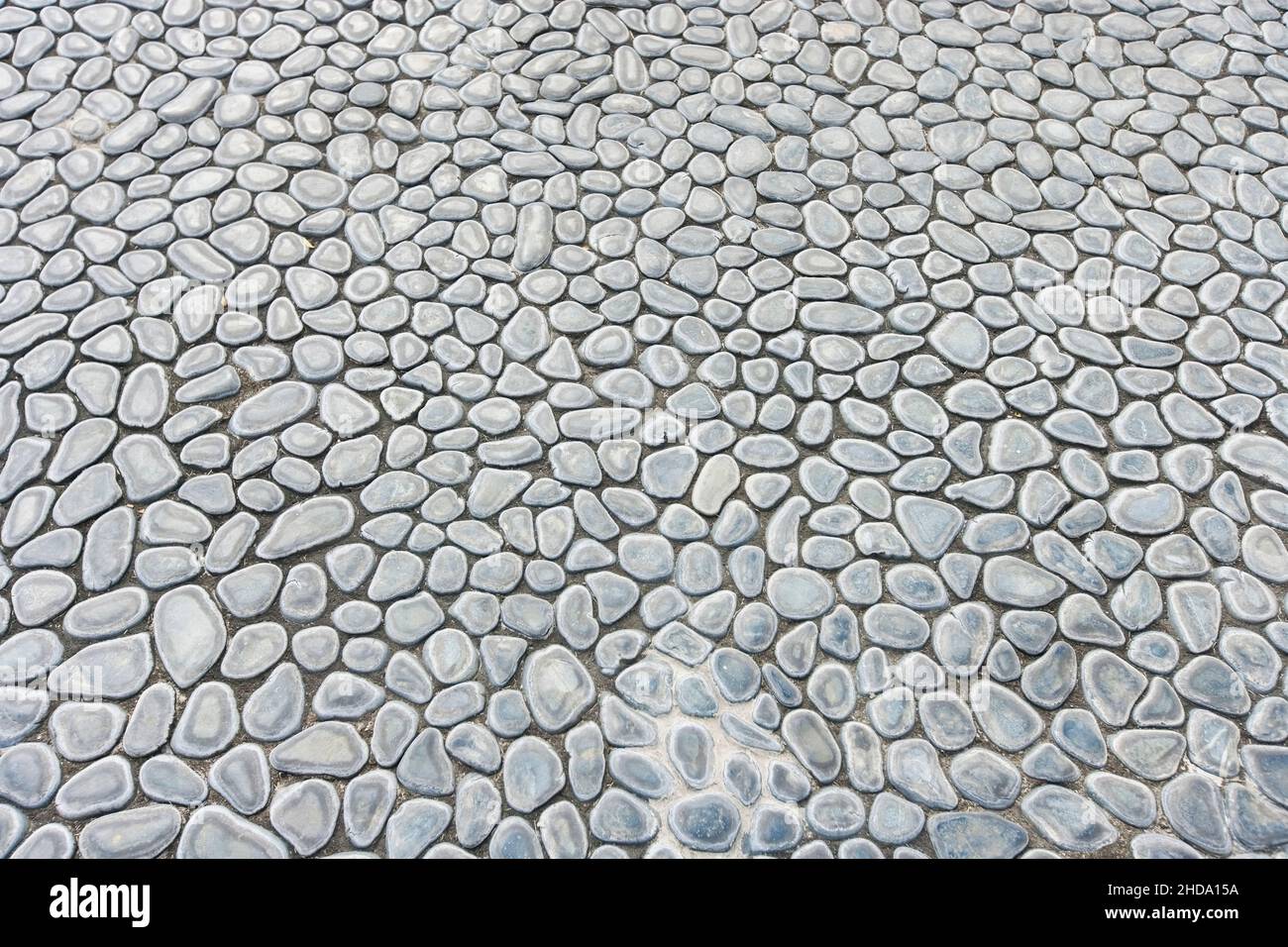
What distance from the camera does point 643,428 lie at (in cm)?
108

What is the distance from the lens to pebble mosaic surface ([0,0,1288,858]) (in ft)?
2.94

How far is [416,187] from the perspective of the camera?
1.25 m

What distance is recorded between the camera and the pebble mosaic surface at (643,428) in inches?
35.2

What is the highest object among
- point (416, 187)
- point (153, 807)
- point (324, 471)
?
point (416, 187)

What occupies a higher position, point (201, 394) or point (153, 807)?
point (201, 394)

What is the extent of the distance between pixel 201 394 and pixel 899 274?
30.3 inches

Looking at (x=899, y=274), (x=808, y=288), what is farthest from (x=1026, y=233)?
(x=808, y=288)

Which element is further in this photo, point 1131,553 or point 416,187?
point 416,187

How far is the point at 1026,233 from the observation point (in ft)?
4.04

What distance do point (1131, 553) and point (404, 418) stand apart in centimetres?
73
